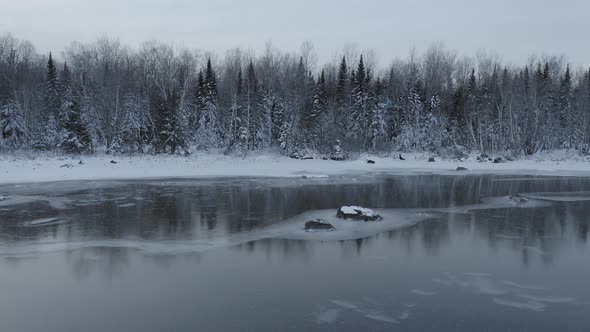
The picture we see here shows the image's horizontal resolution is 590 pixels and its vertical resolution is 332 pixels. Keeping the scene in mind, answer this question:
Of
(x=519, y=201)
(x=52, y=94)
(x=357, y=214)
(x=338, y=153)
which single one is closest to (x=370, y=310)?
(x=357, y=214)

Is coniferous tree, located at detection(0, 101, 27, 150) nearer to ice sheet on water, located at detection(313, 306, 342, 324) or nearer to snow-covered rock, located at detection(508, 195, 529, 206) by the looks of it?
snow-covered rock, located at detection(508, 195, 529, 206)

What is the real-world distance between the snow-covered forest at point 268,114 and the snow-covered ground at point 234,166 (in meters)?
4.62

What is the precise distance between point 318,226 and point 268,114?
4127cm

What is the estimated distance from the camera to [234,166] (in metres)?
38.0

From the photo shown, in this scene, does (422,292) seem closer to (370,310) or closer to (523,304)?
(370,310)

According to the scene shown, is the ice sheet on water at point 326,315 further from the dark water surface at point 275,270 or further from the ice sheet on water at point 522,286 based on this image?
the ice sheet on water at point 522,286

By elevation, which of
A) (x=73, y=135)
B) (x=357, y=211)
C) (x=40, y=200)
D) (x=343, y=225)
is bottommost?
(x=343, y=225)

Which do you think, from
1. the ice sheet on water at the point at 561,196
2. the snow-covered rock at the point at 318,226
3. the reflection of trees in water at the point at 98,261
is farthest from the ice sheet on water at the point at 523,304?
the ice sheet on water at the point at 561,196

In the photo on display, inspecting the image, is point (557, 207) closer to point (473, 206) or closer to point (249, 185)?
point (473, 206)

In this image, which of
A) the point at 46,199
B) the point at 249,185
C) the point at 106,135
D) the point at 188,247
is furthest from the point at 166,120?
the point at 188,247

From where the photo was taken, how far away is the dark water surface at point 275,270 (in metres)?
7.26

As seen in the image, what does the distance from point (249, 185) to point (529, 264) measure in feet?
59.9

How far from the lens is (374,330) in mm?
6801

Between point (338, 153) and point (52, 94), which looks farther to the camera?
point (52, 94)
